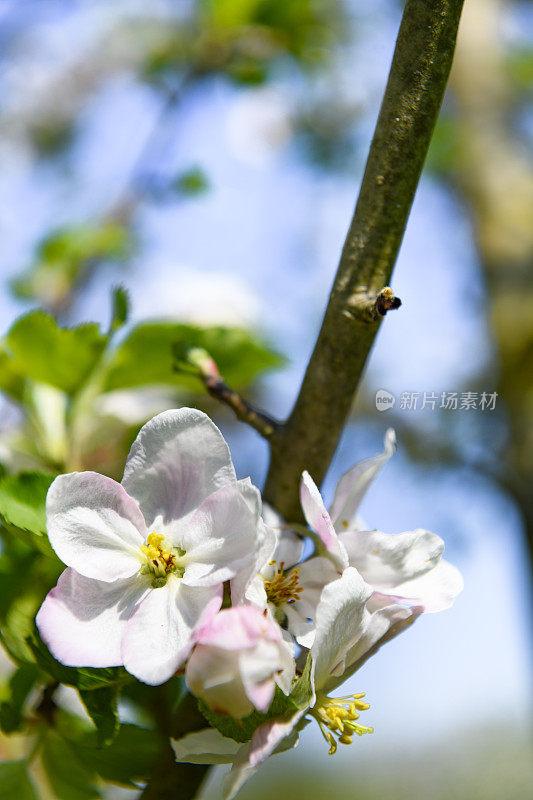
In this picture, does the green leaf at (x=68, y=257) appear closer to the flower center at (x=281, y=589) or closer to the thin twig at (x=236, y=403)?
the thin twig at (x=236, y=403)

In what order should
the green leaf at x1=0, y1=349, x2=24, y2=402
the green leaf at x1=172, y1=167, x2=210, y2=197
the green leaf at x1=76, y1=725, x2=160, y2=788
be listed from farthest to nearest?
the green leaf at x1=172, y1=167, x2=210, y2=197
the green leaf at x1=0, y1=349, x2=24, y2=402
the green leaf at x1=76, y1=725, x2=160, y2=788

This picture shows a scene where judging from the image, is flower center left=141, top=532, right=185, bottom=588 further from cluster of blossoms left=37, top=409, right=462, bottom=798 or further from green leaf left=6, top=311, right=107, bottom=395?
green leaf left=6, top=311, right=107, bottom=395

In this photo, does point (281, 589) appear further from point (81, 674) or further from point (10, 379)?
point (10, 379)

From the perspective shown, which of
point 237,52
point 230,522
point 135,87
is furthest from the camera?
point 135,87

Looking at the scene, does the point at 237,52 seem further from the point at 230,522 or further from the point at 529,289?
the point at 529,289

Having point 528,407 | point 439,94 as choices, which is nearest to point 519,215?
point 528,407

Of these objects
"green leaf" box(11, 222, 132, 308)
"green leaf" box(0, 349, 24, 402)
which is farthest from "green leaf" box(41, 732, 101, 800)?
"green leaf" box(11, 222, 132, 308)
